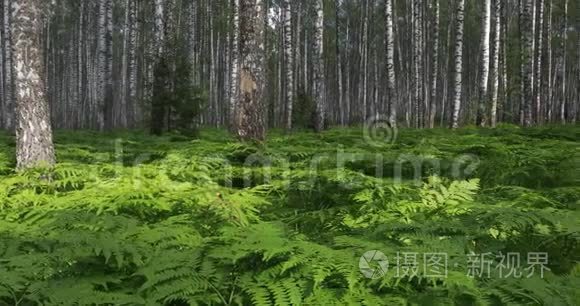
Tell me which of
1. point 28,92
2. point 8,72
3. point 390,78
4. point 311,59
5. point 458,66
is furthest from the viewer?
point 311,59

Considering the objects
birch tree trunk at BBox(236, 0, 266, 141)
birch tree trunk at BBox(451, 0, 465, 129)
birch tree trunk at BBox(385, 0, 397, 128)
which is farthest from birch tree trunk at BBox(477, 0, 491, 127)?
birch tree trunk at BBox(236, 0, 266, 141)

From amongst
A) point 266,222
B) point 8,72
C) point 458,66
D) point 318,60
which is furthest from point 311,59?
point 266,222

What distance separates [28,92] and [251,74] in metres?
3.24

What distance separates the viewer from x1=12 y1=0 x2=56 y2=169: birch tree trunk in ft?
18.8

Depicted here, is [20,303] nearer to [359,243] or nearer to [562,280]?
[359,243]

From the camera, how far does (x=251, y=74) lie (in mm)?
7902

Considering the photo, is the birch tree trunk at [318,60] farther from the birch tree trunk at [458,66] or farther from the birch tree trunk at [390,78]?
the birch tree trunk at [458,66]

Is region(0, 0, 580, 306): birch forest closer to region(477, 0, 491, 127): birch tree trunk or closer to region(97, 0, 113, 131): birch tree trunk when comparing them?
region(477, 0, 491, 127): birch tree trunk

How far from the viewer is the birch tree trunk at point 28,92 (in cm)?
574

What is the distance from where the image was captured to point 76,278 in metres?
2.32

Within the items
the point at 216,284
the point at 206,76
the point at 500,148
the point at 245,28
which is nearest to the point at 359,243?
the point at 216,284

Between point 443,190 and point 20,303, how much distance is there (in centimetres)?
285

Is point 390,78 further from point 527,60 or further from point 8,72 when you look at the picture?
point 8,72

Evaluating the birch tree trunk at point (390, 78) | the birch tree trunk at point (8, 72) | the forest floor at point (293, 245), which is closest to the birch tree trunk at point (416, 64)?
the birch tree trunk at point (390, 78)
